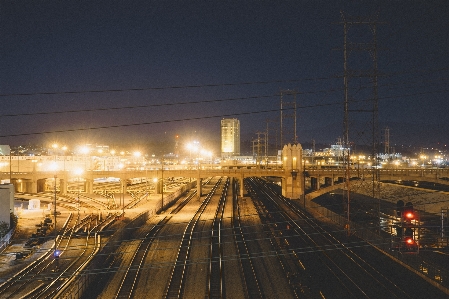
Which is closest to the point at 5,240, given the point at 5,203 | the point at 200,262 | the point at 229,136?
the point at 5,203

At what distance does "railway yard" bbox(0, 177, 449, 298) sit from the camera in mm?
18812

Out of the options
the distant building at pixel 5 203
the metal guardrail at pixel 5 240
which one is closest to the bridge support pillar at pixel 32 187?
the distant building at pixel 5 203

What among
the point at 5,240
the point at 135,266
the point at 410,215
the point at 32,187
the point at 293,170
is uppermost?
the point at 293,170

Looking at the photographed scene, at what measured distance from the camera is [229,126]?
18988cm

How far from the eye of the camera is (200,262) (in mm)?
23781

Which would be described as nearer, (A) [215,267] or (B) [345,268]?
(B) [345,268]

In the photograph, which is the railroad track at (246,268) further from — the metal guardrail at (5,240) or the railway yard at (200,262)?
the metal guardrail at (5,240)

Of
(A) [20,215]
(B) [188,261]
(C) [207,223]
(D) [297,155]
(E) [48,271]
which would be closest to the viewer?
(E) [48,271]

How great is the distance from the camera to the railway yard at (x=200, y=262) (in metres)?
18.8

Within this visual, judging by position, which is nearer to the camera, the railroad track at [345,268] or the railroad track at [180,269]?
the railroad track at [345,268]

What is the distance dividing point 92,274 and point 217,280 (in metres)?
6.15

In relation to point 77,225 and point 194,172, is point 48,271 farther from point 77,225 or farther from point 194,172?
point 194,172

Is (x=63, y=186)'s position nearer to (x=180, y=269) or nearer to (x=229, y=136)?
(x=180, y=269)

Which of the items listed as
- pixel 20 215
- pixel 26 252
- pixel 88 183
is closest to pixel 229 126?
pixel 88 183
